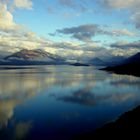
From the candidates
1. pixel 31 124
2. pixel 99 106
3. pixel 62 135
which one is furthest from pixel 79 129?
pixel 99 106

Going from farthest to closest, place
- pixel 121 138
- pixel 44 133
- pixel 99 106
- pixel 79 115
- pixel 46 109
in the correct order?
pixel 99 106 → pixel 46 109 → pixel 79 115 → pixel 44 133 → pixel 121 138

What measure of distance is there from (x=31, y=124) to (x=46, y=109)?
28.0 feet

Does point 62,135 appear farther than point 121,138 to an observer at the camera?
Yes

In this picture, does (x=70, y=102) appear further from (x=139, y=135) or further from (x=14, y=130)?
(x=139, y=135)

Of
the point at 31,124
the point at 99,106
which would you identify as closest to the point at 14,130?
the point at 31,124

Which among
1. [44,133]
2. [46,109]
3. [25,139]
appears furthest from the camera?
[46,109]

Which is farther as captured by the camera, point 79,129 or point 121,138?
point 79,129

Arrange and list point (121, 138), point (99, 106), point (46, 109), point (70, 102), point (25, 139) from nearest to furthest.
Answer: point (121, 138) → point (25, 139) → point (46, 109) → point (99, 106) → point (70, 102)

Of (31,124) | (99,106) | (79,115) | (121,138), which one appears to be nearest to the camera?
(121,138)

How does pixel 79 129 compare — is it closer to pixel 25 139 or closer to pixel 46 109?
pixel 25 139

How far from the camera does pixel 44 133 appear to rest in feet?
81.2

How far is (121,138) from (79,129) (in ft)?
20.3

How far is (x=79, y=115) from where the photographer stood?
3291cm

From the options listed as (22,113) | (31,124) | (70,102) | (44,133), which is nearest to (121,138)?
(44,133)
